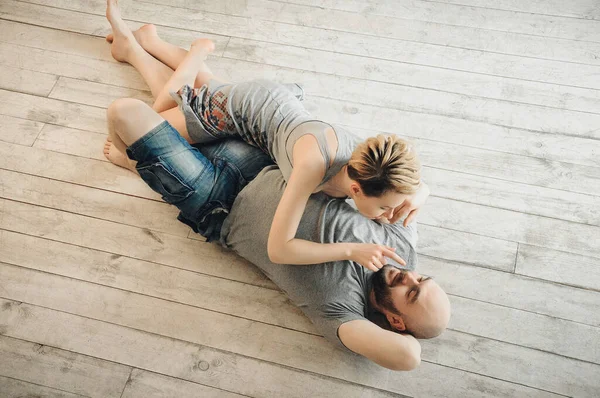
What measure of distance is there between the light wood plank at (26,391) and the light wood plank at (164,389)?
16cm

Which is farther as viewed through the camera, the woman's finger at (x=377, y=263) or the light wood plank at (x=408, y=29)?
the light wood plank at (x=408, y=29)

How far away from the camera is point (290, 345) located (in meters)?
1.70

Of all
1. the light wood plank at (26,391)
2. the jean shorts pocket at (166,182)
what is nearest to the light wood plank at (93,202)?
the jean shorts pocket at (166,182)

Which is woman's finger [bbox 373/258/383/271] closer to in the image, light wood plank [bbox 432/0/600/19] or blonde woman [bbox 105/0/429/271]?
blonde woman [bbox 105/0/429/271]

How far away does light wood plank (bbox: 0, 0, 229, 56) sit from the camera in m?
2.33

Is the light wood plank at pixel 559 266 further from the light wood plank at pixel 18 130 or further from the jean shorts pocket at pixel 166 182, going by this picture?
the light wood plank at pixel 18 130

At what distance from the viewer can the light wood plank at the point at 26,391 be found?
162cm

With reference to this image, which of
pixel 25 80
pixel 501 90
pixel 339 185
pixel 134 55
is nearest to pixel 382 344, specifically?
pixel 339 185

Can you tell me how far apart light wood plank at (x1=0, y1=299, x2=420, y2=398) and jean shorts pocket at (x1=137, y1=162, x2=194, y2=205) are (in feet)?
1.44

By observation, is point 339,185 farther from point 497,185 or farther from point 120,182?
point 120,182

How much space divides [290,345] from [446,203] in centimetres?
74

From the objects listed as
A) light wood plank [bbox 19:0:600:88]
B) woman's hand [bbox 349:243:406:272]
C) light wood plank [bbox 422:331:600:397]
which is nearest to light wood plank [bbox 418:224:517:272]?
light wood plank [bbox 422:331:600:397]

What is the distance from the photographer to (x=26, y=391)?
1631mm

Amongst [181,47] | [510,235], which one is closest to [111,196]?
[181,47]
